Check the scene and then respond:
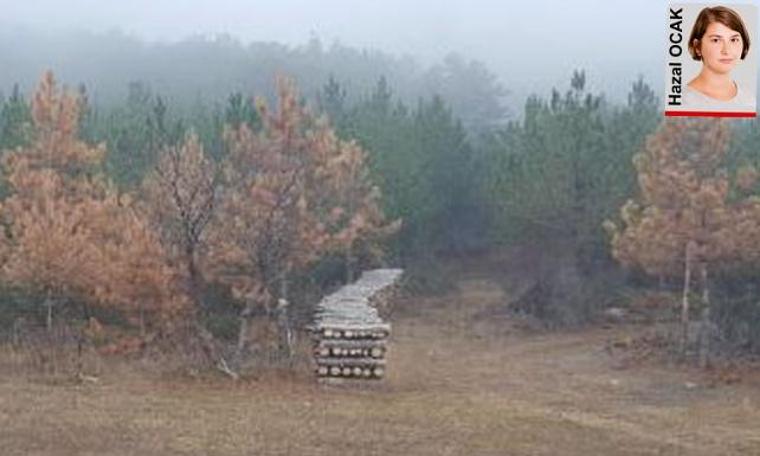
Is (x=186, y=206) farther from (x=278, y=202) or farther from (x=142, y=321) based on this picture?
(x=142, y=321)

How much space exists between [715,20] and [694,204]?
1423cm

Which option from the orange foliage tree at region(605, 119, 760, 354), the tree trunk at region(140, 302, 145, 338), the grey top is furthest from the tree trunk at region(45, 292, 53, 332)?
the grey top

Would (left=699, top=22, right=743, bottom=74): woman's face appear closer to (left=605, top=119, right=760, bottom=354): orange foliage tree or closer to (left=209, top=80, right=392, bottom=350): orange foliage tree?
(left=209, top=80, right=392, bottom=350): orange foliage tree

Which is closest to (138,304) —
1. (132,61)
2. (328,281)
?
(328,281)

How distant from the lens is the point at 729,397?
61.0 ft

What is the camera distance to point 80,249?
2019 centimetres

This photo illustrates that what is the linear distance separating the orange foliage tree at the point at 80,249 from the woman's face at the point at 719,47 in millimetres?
13571

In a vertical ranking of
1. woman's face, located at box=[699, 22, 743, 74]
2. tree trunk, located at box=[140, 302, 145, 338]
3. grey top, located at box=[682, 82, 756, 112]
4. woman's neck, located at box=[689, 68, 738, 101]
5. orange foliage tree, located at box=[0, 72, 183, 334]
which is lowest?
tree trunk, located at box=[140, 302, 145, 338]

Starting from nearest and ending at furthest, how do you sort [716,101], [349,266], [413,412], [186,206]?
[716,101], [413,412], [186,206], [349,266]

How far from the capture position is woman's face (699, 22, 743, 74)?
8.57m

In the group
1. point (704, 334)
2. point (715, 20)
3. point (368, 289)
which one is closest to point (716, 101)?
point (715, 20)

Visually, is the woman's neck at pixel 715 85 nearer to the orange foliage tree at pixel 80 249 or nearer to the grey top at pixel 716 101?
the grey top at pixel 716 101

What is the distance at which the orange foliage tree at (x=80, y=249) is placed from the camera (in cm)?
2011

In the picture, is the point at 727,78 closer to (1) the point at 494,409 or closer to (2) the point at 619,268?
(1) the point at 494,409
